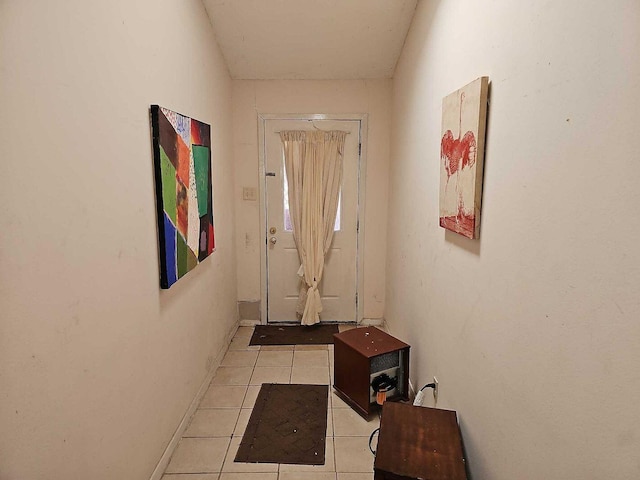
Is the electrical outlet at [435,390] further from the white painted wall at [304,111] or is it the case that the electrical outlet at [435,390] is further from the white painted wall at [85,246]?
the white painted wall at [304,111]

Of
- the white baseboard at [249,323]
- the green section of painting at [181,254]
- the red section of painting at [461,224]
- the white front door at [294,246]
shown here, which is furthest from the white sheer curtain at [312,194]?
the red section of painting at [461,224]

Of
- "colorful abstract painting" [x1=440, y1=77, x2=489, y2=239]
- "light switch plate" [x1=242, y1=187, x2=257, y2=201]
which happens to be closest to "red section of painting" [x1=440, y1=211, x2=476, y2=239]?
"colorful abstract painting" [x1=440, y1=77, x2=489, y2=239]

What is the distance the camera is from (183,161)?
2.18m

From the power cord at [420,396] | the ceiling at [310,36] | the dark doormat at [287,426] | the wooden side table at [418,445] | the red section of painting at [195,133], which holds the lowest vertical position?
the dark doormat at [287,426]

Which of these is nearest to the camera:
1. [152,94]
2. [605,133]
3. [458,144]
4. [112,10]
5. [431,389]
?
[605,133]

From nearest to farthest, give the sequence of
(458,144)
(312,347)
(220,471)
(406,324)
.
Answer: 1. (458,144)
2. (220,471)
3. (406,324)
4. (312,347)

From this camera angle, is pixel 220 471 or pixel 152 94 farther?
pixel 220 471

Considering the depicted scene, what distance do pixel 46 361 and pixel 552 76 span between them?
1.59 meters

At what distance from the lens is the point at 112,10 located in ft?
4.85

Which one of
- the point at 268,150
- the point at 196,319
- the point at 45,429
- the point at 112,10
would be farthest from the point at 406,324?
the point at 112,10

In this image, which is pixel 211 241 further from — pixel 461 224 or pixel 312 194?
pixel 461 224

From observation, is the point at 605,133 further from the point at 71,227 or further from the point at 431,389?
the point at 431,389

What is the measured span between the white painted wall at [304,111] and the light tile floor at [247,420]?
974 millimetres

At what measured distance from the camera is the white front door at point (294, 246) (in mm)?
3682
